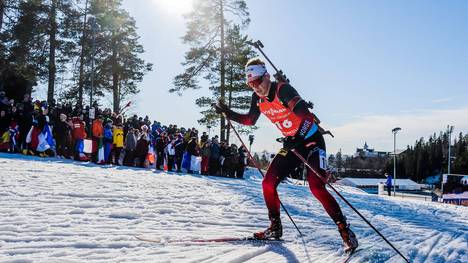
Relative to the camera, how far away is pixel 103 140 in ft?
49.4

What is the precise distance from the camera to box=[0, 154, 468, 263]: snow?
12.9 feet

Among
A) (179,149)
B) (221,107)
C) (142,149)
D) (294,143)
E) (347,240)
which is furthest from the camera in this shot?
(179,149)

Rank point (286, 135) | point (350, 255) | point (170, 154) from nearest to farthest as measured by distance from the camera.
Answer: point (350, 255)
point (286, 135)
point (170, 154)

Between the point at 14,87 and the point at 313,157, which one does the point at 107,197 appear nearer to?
the point at 313,157

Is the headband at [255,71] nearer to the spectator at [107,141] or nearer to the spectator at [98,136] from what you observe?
the spectator at [98,136]

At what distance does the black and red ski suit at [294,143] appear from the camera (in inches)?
Answer: 182

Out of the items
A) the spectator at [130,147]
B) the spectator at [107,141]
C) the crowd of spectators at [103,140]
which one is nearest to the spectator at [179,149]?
the crowd of spectators at [103,140]

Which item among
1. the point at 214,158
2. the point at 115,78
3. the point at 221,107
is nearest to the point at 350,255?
the point at 221,107

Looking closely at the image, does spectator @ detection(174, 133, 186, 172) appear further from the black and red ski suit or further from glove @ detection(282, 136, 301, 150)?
glove @ detection(282, 136, 301, 150)

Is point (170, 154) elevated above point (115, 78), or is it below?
below

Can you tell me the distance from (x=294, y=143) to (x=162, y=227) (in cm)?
200

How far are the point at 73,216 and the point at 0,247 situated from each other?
1644 mm

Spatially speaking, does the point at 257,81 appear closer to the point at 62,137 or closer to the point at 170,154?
Result: the point at 62,137

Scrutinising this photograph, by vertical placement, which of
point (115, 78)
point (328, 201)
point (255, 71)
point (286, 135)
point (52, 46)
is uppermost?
point (52, 46)
